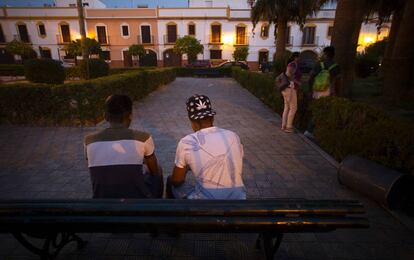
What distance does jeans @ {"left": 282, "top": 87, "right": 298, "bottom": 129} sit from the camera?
5512 millimetres

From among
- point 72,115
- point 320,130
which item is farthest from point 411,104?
point 72,115

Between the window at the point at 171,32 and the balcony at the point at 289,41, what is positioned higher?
the window at the point at 171,32

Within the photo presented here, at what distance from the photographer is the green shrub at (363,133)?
2.96 metres

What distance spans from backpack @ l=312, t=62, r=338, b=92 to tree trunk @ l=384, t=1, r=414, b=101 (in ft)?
14.9

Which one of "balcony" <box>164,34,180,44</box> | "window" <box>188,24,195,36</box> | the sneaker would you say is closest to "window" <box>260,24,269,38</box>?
"window" <box>188,24,195,36</box>

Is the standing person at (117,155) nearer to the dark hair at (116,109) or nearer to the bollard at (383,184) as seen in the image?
the dark hair at (116,109)

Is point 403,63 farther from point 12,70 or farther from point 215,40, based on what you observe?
point 12,70

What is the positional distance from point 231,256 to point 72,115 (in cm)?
563

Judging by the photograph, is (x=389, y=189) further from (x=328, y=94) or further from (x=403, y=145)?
(x=328, y=94)

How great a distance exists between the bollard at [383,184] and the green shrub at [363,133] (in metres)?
0.19

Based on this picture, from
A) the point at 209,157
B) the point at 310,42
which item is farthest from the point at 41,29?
the point at 209,157

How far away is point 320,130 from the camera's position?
4.95 m

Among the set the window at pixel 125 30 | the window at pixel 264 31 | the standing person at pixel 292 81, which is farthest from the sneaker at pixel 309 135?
the window at pixel 125 30

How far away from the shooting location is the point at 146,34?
3431cm
